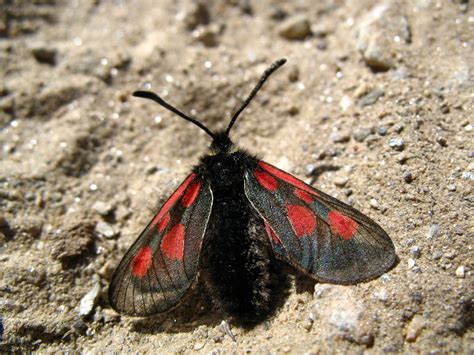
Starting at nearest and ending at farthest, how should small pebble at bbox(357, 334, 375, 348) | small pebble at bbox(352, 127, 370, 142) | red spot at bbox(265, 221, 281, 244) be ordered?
small pebble at bbox(357, 334, 375, 348) → red spot at bbox(265, 221, 281, 244) → small pebble at bbox(352, 127, 370, 142)

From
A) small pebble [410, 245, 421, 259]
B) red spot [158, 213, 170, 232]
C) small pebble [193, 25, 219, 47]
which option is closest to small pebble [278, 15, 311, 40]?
small pebble [193, 25, 219, 47]

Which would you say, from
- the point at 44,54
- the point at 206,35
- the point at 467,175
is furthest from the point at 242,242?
the point at 44,54

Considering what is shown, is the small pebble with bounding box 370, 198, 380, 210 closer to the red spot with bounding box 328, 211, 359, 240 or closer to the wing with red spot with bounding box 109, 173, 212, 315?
the red spot with bounding box 328, 211, 359, 240

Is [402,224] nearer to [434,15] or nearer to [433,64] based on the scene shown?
[433,64]

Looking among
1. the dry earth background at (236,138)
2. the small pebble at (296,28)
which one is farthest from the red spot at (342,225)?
the small pebble at (296,28)

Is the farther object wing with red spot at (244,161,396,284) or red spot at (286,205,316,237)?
red spot at (286,205,316,237)

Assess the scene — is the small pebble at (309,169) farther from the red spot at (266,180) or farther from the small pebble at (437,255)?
the small pebble at (437,255)

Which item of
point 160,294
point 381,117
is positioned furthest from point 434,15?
point 160,294

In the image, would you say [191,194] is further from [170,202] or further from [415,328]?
[415,328]

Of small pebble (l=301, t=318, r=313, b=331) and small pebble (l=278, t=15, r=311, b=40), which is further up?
small pebble (l=278, t=15, r=311, b=40)

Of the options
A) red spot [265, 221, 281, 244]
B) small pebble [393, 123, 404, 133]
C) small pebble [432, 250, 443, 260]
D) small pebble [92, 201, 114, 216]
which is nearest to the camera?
small pebble [432, 250, 443, 260]
